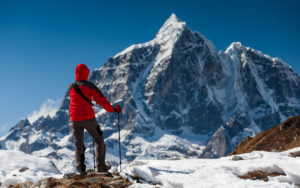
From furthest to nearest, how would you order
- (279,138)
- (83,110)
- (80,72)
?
1. (279,138)
2. (80,72)
3. (83,110)

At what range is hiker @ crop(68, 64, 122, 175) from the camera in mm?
11867

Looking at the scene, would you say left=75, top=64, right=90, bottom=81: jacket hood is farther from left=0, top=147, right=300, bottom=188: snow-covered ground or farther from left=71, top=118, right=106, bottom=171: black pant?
left=0, top=147, right=300, bottom=188: snow-covered ground

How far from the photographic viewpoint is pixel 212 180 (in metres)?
8.43

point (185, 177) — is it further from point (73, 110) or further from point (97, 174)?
point (73, 110)

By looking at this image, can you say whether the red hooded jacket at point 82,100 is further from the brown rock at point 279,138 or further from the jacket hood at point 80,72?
the brown rock at point 279,138

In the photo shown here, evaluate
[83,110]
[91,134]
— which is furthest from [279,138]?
[83,110]

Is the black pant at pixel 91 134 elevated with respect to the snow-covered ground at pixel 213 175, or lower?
elevated

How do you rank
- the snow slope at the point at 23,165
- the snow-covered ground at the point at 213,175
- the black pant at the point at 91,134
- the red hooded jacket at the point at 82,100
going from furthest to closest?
the snow slope at the point at 23,165
the black pant at the point at 91,134
the red hooded jacket at the point at 82,100
the snow-covered ground at the point at 213,175

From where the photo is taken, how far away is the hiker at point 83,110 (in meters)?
11.9

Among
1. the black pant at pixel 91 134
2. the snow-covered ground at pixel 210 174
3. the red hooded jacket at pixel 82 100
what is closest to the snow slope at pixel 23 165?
the snow-covered ground at pixel 210 174

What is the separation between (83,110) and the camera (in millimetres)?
11852

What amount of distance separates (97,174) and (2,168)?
18.4m

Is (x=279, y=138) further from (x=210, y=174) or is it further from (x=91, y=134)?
(x=210, y=174)

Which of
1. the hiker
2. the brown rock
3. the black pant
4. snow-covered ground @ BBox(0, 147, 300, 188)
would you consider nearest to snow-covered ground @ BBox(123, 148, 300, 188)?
snow-covered ground @ BBox(0, 147, 300, 188)
